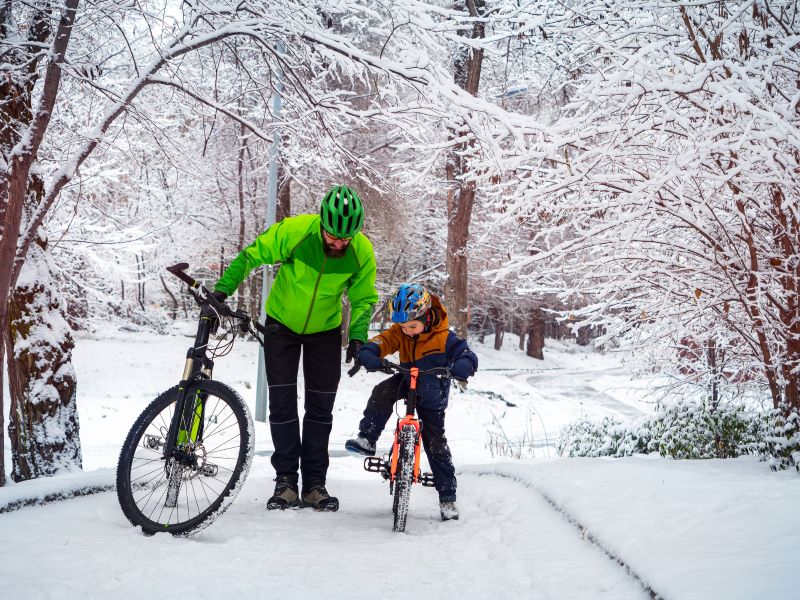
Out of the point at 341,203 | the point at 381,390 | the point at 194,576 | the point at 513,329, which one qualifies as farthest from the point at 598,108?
the point at 513,329

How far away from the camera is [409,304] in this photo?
156 inches

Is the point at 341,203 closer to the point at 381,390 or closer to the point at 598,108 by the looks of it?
the point at 381,390

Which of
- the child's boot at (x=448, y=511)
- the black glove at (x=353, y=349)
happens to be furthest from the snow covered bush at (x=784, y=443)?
the black glove at (x=353, y=349)

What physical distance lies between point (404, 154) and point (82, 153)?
1457cm

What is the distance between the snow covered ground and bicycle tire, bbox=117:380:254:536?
0.37ft

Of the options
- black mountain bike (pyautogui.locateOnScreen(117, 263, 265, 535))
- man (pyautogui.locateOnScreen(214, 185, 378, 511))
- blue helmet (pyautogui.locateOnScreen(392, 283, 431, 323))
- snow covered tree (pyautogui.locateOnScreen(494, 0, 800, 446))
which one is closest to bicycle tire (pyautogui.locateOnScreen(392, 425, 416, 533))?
man (pyautogui.locateOnScreen(214, 185, 378, 511))

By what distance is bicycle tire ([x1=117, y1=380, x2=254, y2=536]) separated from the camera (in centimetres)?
311

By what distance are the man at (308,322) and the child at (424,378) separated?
25 centimetres

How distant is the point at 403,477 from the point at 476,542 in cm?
60

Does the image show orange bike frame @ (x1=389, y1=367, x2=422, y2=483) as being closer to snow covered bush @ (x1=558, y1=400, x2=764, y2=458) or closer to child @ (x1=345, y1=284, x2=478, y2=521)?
child @ (x1=345, y1=284, x2=478, y2=521)

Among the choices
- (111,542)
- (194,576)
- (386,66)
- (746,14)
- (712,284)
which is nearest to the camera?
(194,576)

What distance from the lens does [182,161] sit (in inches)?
205

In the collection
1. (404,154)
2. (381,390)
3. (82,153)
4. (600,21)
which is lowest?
(381,390)

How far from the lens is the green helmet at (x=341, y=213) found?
378cm
